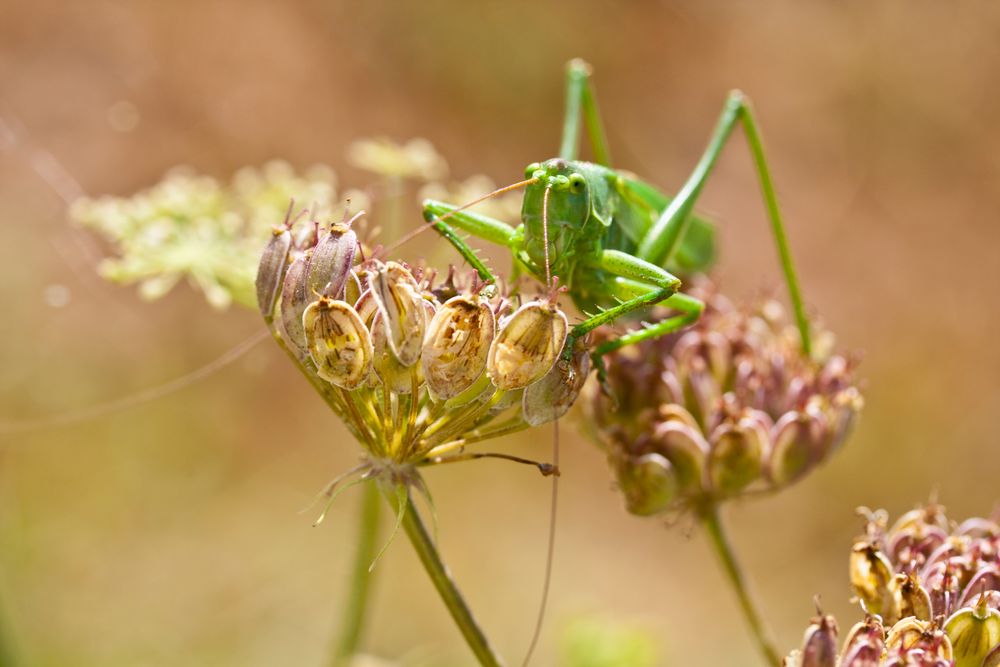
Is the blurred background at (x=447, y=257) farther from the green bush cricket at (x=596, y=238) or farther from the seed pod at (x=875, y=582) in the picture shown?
the seed pod at (x=875, y=582)

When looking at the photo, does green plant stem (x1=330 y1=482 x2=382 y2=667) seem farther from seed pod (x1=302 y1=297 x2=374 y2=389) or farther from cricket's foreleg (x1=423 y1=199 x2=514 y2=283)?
seed pod (x1=302 y1=297 x2=374 y2=389)

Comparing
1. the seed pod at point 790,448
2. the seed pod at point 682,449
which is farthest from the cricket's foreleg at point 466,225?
the seed pod at point 790,448

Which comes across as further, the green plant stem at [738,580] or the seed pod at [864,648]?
the green plant stem at [738,580]

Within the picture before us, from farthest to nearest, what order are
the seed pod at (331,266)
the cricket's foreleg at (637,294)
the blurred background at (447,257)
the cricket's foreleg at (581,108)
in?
the blurred background at (447,257)
the cricket's foreleg at (581,108)
the cricket's foreleg at (637,294)
the seed pod at (331,266)

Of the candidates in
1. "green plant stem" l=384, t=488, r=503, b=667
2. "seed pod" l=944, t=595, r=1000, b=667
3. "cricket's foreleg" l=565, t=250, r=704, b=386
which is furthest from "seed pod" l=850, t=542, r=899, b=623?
"green plant stem" l=384, t=488, r=503, b=667

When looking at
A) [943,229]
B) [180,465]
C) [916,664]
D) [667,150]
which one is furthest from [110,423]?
[943,229]

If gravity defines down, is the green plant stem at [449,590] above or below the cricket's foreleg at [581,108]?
below
